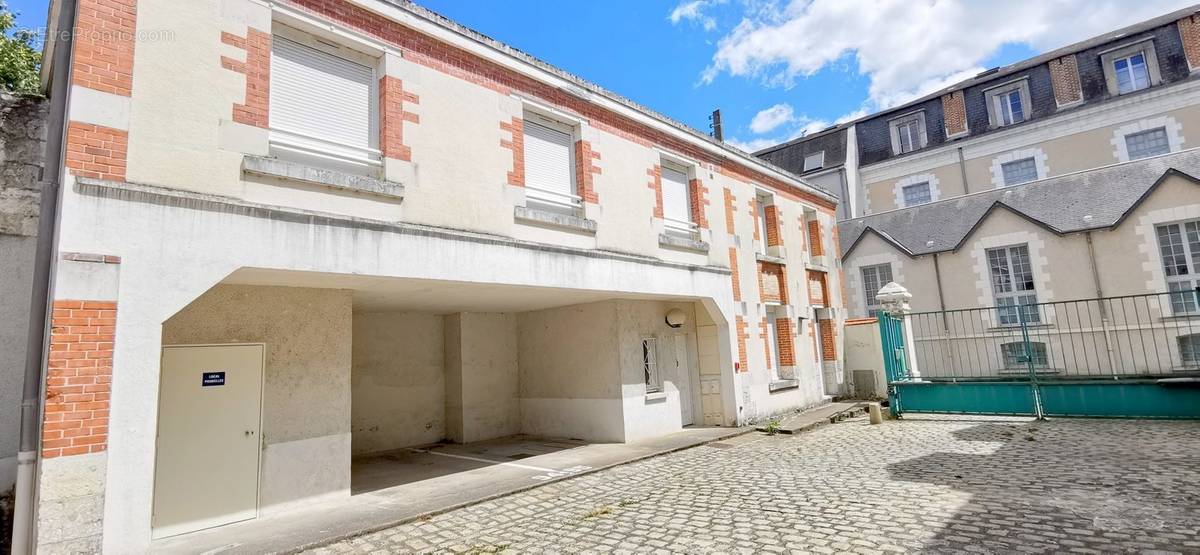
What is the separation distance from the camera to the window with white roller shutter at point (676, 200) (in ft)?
35.7

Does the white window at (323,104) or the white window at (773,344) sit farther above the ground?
the white window at (323,104)

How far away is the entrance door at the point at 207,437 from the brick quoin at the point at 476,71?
3.84 meters

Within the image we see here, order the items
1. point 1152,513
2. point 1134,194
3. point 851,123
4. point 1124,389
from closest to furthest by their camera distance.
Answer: point 1152,513 < point 1124,389 < point 1134,194 < point 851,123

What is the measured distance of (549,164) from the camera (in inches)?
339

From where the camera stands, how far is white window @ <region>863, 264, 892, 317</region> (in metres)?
18.8

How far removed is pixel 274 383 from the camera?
6.11 metres

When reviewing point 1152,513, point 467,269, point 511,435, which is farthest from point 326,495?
point 1152,513

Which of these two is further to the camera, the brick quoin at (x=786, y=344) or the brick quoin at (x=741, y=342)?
the brick quoin at (x=786, y=344)

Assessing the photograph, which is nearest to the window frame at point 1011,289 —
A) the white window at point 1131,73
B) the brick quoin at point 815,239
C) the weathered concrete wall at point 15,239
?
the brick quoin at point 815,239

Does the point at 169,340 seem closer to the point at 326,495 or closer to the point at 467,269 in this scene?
the point at 326,495

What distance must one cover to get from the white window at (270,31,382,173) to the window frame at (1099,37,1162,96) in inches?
1018

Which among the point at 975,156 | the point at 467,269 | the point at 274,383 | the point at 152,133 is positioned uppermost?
the point at 975,156

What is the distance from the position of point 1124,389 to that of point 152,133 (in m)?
14.1

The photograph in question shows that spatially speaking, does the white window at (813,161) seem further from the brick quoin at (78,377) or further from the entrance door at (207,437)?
the brick quoin at (78,377)
